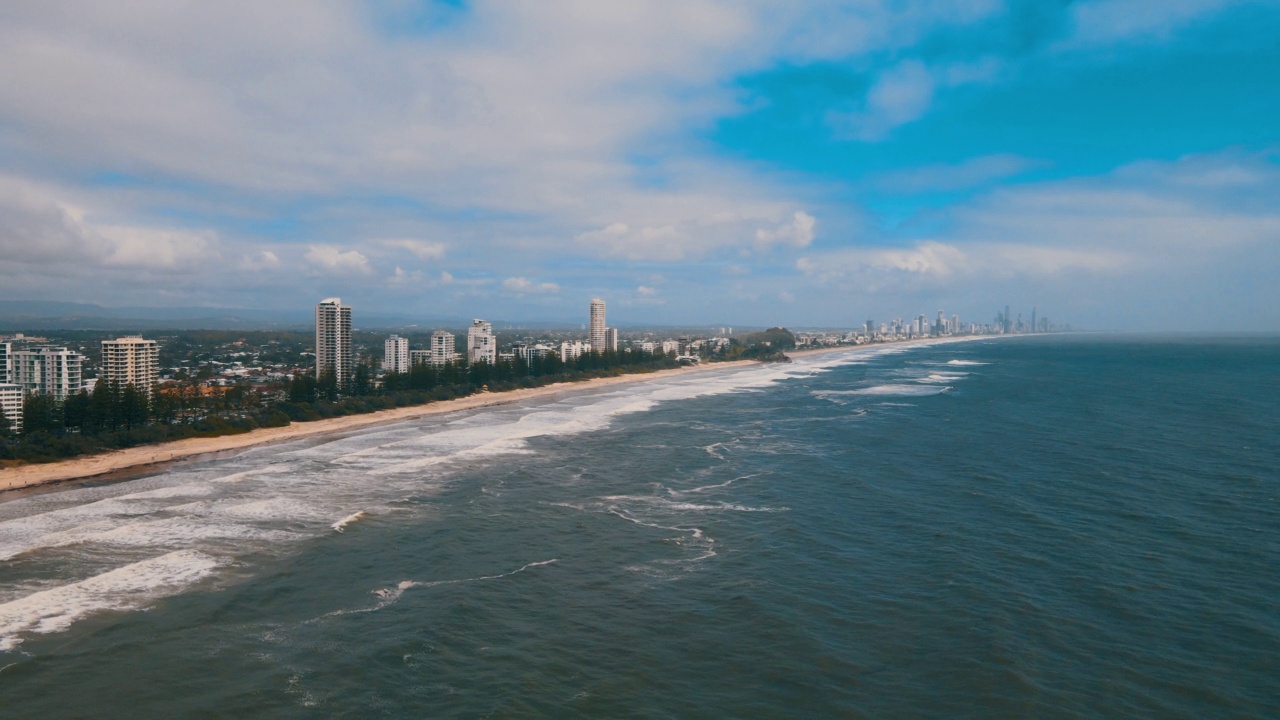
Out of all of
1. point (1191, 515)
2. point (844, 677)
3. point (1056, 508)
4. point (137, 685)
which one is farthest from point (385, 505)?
point (1191, 515)

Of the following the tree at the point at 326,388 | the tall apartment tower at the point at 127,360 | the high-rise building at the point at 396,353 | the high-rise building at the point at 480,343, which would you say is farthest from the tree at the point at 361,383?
the high-rise building at the point at 480,343

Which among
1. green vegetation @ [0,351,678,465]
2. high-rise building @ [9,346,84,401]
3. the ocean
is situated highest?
high-rise building @ [9,346,84,401]

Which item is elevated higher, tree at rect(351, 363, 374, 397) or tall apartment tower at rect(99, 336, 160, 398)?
tall apartment tower at rect(99, 336, 160, 398)

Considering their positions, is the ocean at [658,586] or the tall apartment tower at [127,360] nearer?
the ocean at [658,586]

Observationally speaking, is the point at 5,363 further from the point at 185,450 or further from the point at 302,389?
the point at 185,450

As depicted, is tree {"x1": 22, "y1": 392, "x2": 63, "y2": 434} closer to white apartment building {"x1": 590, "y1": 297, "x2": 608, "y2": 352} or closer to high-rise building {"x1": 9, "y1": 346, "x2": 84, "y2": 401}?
high-rise building {"x1": 9, "y1": 346, "x2": 84, "y2": 401}

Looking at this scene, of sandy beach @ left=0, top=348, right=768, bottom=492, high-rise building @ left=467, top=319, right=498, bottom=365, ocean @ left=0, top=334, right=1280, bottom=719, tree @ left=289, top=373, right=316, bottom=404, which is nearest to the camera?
ocean @ left=0, top=334, right=1280, bottom=719

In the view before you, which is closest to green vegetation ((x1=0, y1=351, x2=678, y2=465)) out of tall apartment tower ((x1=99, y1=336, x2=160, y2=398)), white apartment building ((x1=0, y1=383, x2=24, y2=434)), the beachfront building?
white apartment building ((x1=0, y1=383, x2=24, y2=434))

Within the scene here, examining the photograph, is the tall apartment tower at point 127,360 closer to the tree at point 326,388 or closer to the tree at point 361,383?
the tree at point 326,388
